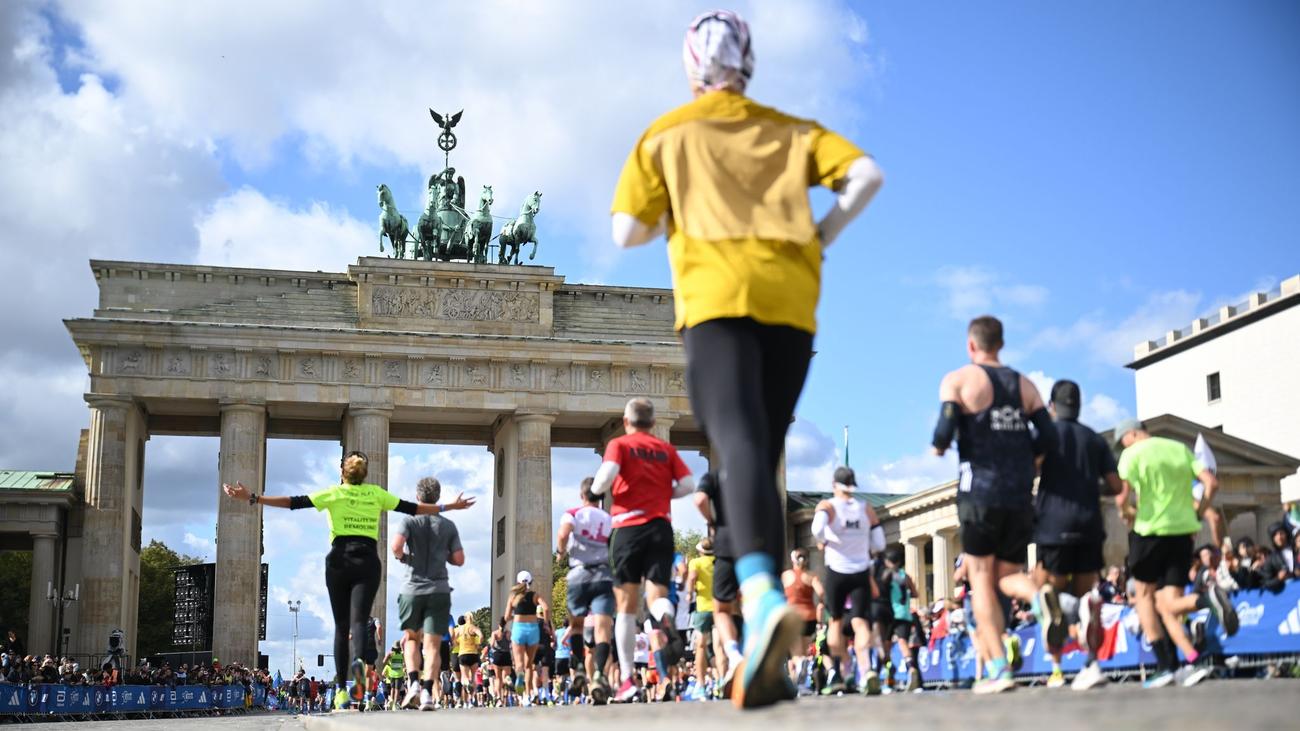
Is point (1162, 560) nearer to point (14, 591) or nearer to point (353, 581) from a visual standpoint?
point (353, 581)

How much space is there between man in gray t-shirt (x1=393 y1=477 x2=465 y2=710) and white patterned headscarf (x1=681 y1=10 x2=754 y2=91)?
Result: 357 inches

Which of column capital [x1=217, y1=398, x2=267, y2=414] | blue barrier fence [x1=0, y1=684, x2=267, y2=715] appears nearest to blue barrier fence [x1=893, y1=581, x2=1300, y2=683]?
blue barrier fence [x1=0, y1=684, x2=267, y2=715]

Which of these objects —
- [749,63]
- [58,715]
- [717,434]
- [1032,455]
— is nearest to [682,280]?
[717,434]

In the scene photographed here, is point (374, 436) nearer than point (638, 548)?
No

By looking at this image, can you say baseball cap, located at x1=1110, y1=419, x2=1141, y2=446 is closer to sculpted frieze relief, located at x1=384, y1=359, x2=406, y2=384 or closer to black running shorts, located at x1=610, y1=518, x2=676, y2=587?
black running shorts, located at x1=610, y1=518, x2=676, y2=587

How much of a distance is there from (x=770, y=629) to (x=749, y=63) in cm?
A: 238

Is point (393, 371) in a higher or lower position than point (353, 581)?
higher

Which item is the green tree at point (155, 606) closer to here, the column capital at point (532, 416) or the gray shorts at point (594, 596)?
the column capital at point (532, 416)

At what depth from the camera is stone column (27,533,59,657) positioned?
53156 mm

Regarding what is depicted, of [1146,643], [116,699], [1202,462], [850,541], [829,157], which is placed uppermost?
[829,157]

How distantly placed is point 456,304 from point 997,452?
172 feet

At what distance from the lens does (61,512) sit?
55719 millimetres

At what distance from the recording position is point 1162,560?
11133 millimetres

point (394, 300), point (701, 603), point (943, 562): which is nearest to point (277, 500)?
point (701, 603)
